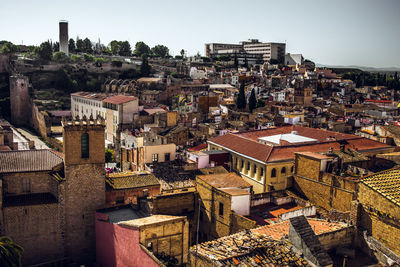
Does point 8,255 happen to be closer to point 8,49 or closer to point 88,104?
point 88,104

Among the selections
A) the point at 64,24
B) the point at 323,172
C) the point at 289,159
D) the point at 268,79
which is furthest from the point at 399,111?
the point at 64,24

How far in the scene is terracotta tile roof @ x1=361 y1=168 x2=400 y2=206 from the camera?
43.1 feet

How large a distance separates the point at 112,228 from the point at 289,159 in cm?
1381

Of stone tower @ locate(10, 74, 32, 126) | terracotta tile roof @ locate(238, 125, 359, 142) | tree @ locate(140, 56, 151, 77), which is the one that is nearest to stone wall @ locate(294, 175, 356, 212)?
terracotta tile roof @ locate(238, 125, 359, 142)

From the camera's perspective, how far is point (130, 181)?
2448 centimetres

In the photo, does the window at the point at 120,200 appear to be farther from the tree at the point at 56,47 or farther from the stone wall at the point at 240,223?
the tree at the point at 56,47

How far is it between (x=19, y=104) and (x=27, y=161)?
45125 mm

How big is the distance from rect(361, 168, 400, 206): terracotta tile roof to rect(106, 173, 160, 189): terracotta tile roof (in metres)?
14.2

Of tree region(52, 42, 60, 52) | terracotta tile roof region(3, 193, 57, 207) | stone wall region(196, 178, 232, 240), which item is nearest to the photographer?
stone wall region(196, 178, 232, 240)

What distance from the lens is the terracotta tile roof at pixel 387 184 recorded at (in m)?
13.1

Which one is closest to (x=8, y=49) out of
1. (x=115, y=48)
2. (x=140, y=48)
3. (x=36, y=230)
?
(x=115, y=48)

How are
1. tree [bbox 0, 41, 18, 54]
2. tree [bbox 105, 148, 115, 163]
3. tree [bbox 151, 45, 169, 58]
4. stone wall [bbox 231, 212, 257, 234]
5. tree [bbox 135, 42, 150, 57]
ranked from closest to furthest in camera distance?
stone wall [bbox 231, 212, 257, 234] → tree [bbox 105, 148, 115, 163] → tree [bbox 0, 41, 18, 54] → tree [bbox 135, 42, 150, 57] → tree [bbox 151, 45, 169, 58]

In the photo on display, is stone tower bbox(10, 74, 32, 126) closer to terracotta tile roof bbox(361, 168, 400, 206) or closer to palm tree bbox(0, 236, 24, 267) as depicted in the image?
palm tree bbox(0, 236, 24, 267)

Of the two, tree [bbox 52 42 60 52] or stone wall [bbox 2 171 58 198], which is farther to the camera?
tree [bbox 52 42 60 52]
